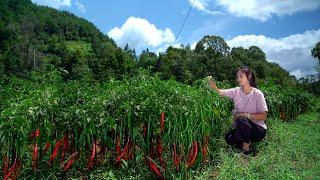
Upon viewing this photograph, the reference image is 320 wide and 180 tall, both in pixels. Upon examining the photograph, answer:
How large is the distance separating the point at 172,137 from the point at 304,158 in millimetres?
2849

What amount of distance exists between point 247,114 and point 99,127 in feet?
8.99

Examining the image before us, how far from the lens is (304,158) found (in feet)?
25.0

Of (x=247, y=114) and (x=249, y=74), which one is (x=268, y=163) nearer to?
(x=247, y=114)

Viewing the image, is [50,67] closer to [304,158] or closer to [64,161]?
[64,161]

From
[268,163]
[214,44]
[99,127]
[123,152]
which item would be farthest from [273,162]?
[214,44]

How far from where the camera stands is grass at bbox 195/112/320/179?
607cm

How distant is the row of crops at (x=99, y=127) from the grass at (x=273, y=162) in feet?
1.40

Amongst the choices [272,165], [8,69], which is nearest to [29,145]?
[272,165]

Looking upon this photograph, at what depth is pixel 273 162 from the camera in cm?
701

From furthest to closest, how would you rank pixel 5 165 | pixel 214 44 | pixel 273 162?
1. pixel 214 44
2. pixel 273 162
3. pixel 5 165

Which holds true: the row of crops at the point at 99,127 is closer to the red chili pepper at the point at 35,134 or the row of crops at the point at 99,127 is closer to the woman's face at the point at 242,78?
the red chili pepper at the point at 35,134

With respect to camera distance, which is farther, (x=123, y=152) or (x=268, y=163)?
(x=268, y=163)

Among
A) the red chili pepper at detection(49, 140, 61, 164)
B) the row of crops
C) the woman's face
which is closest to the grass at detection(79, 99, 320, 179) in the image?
the row of crops

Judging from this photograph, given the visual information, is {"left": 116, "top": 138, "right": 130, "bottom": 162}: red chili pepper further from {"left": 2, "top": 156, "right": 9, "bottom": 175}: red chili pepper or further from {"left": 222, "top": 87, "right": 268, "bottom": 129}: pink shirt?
{"left": 222, "top": 87, "right": 268, "bottom": 129}: pink shirt
